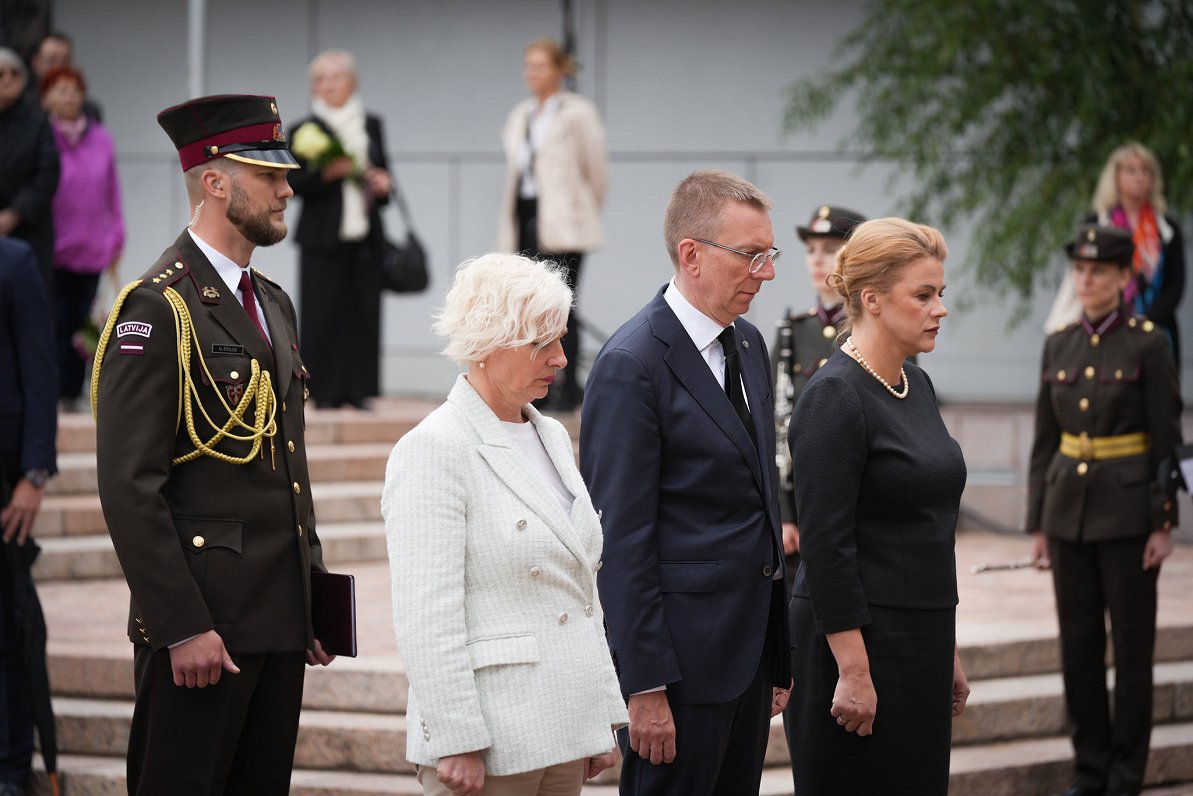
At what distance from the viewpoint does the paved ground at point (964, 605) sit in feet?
22.3

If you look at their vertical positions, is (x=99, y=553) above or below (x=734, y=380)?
below

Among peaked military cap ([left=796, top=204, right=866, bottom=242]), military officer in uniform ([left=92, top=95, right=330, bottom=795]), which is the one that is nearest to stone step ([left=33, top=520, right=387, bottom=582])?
peaked military cap ([left=796, top=204, right=866, bottom=242])

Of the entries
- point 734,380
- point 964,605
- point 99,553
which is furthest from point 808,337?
point 99,553

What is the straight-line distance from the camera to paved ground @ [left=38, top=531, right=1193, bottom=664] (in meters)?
6.79

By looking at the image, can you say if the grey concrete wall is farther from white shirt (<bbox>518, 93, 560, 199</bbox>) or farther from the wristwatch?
the wristwatch

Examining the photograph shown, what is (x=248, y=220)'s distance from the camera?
3910mm

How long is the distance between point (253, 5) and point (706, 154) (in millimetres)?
4085

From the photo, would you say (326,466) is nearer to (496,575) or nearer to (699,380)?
(699,380)

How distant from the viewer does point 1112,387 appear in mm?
5977

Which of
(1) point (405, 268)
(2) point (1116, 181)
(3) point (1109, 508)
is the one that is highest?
(2) point (1116, 181)

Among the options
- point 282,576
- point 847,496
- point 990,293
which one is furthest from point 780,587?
point 990,293

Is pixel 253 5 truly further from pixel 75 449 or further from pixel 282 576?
pixel 282 576

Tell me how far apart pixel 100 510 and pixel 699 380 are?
216 inches

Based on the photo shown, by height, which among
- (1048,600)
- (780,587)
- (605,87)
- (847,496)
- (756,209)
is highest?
(605,87)
